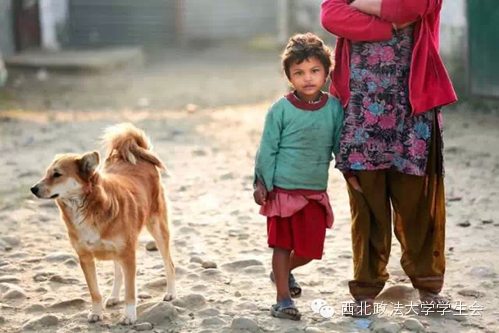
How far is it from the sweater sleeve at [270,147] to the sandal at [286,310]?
0.60 m

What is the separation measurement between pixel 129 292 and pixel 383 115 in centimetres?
156

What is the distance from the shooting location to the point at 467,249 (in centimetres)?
→ 559

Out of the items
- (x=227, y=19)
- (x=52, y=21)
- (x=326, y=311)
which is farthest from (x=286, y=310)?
(x=227, y=19)

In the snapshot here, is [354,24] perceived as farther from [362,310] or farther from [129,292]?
[129,292]

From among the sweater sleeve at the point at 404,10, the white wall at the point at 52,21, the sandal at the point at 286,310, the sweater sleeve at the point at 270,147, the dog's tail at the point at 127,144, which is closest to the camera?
the sweater sleeve at the point at 404,10

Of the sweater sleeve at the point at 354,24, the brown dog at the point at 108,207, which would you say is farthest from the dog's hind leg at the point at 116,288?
the sweater sleeve at the point at 354,24

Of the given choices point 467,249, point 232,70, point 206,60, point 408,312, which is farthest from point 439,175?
point 206,60

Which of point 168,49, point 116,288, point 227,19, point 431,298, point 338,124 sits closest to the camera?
point 338,124

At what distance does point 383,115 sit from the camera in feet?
14.1

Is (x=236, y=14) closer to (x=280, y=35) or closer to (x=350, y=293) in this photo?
(x=280, y=35)

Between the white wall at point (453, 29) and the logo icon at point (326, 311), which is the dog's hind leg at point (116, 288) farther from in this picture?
the white wall at point (453, 29)

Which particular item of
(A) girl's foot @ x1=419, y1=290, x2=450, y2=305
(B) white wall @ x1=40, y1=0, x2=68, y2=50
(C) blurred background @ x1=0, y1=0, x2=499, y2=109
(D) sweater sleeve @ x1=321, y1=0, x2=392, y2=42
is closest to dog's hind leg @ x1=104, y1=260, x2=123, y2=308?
(A) girl's foot @ x1=419, y1=290, x2=450, y2=305

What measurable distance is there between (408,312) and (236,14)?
14819 mm

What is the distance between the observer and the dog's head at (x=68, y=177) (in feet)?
14.3
